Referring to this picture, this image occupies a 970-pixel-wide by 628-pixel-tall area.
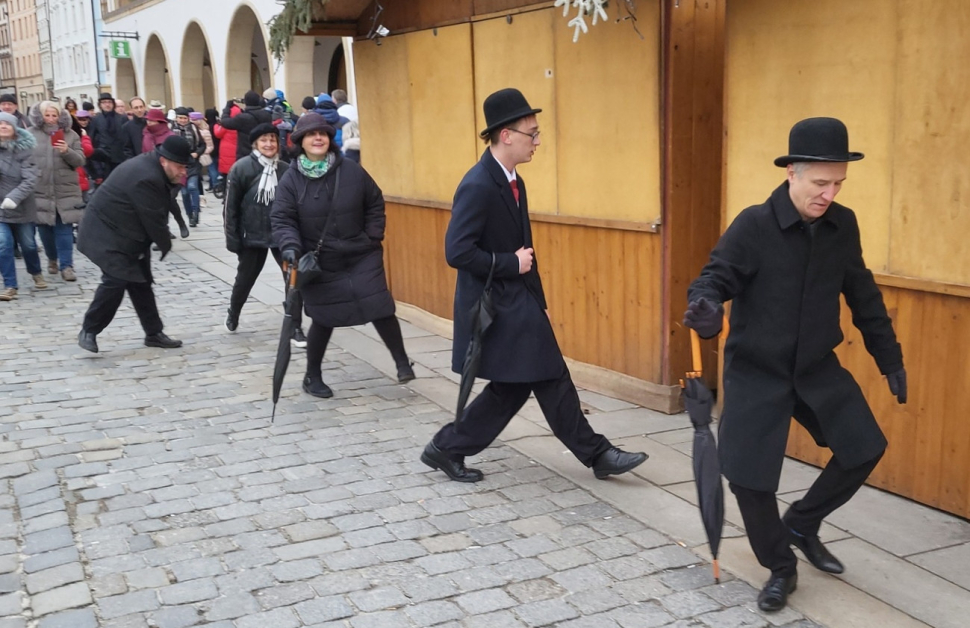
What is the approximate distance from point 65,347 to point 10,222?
2.90 metres

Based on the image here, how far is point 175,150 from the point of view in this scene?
837 centimetres

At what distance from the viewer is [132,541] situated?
4762mm

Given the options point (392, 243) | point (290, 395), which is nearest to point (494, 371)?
point (290, 395)

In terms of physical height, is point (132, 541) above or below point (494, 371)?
below

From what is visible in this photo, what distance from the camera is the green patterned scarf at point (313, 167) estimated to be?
707cm

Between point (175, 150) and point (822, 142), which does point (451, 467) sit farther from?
point (175, 150)

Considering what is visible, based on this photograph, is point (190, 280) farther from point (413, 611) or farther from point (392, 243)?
point (413, 611)

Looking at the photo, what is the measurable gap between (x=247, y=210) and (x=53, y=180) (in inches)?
151

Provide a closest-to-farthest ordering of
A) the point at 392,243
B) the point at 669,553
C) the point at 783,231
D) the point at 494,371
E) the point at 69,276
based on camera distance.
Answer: the point at 783,231
the point at 669,553
the point at 494,371
the point at 392,243
the point at 69,276

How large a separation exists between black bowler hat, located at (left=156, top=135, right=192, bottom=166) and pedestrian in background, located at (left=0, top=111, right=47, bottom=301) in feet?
11.6

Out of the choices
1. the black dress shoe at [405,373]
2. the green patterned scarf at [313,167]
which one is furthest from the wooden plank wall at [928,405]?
the green patterned scarf at [313,167]

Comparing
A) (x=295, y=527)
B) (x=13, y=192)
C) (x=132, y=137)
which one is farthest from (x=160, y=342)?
(x=132, y=137)

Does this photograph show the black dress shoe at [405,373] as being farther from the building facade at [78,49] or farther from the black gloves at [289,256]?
the building facade at [78,49]

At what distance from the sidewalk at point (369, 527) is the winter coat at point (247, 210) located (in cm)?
178
